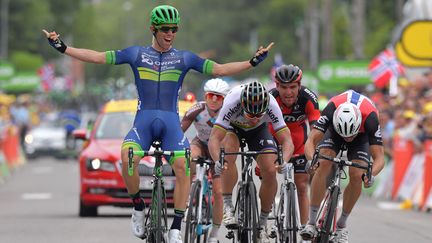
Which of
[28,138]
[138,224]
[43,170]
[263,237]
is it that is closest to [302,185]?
[263,237]

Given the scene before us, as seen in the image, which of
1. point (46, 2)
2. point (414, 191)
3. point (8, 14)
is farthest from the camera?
point (46, 2)

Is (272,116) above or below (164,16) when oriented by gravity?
below

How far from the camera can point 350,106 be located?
43.0ft

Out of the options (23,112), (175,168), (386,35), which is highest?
(386,35)

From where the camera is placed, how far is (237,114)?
44.2ft

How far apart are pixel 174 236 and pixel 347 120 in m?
1.87

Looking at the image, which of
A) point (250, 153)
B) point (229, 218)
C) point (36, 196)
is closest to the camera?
point (250, 153)

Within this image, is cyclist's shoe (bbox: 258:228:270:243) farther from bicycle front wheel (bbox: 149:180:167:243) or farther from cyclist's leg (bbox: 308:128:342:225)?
bicycle front wheel (bbox: 149:180:167:243)

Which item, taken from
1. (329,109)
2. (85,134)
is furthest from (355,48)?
(329,109)

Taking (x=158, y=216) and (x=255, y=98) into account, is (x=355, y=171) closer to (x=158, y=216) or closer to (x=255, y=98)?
(x=255, y=98)

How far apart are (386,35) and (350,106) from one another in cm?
6678

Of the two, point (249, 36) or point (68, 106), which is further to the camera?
point (249, 36)

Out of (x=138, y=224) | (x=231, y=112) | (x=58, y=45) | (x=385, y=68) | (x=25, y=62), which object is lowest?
(x=138, y=224)

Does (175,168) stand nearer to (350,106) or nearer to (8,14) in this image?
(350,106)
